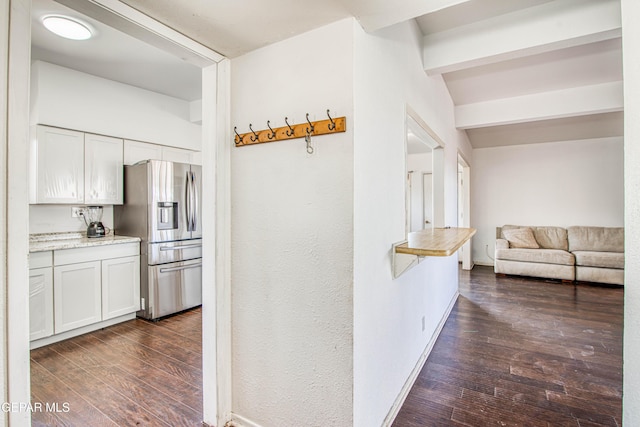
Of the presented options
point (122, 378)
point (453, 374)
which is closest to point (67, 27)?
point (122, 378)

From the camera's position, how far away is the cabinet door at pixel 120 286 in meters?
3.12

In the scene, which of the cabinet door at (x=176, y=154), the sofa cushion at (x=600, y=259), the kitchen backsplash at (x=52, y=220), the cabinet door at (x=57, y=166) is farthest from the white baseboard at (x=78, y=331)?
the sofa cushion at (x=600, y=259)

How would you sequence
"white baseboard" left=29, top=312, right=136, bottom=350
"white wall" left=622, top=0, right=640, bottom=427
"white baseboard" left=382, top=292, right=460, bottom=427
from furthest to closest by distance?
"white baseboard" left=29, top=312, right=136, bottom=350
"white baseboard" left=382, top=292, right=460, bottom=427
"white wall" left=622, top=0, right=640, bottom=427

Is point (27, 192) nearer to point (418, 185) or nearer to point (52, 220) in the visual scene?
point (52, 220)

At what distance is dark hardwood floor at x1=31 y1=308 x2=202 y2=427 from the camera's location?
5.99 feet

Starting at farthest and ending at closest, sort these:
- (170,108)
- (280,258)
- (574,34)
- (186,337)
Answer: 1. (170,108)
2. (186,337)
3. (574,34)
4. (280,258)

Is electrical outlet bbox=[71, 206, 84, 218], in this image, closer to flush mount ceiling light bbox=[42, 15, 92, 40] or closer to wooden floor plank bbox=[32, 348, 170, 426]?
wooden floor plank bbox=[32, 348, 170, 426]

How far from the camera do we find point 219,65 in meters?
1.74

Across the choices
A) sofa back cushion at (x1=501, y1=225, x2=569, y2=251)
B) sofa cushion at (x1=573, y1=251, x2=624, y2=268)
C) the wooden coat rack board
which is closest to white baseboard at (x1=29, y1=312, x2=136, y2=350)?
the wooden coat rack board

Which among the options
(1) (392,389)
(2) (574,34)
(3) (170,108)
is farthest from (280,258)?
(3) (170,108)

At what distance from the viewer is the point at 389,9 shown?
4.28 ft

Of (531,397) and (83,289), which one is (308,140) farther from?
(83,289)

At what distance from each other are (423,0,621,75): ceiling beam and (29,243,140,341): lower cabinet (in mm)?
3585

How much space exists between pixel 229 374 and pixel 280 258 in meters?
0.79
